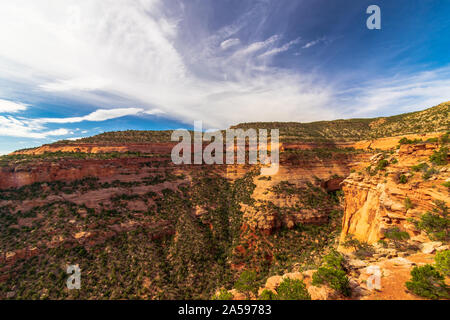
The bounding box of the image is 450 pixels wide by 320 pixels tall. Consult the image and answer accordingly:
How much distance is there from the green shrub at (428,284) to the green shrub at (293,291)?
4750 millimetres

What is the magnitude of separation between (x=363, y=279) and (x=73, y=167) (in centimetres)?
4436

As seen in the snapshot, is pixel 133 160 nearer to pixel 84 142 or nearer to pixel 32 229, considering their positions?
pixel 84 142

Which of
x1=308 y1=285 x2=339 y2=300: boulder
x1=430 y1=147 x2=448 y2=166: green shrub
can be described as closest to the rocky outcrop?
x1=430 y1=147 x2=448 y2=166: green shrub

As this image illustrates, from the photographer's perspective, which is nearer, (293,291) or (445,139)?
(293,291)

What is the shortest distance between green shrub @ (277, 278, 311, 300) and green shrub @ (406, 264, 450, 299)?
475 cm

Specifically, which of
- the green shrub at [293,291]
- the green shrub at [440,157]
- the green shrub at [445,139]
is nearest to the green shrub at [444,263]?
the green shrub at [293,291]

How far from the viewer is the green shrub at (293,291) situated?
9.80 metres

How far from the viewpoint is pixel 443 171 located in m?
13.3

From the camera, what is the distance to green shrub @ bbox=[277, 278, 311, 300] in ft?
32.1

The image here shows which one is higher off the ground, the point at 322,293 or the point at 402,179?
the point at 402,179

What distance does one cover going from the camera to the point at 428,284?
24.9ft

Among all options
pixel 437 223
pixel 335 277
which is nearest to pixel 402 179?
pixel 437 223

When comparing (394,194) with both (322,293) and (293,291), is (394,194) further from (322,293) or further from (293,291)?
(293,291)

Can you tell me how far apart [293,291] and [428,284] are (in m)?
6.03
